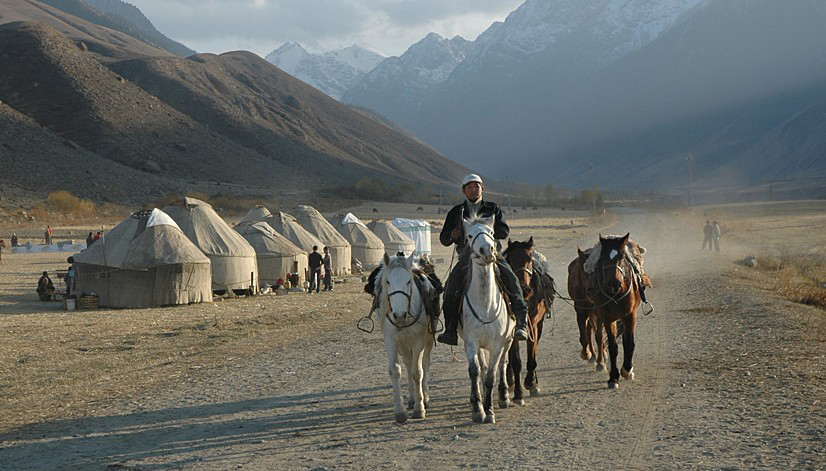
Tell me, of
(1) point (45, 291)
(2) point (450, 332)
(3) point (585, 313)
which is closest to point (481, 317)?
(2) point (450, 332)

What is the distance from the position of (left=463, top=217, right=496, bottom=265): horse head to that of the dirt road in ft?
5.50

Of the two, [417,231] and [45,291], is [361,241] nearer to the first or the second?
[417,231]

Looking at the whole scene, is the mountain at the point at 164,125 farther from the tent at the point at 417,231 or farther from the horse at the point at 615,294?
the horse at the point at 615,294

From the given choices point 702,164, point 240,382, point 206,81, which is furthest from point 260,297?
point 702,164

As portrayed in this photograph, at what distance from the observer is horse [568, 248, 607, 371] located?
1074 cm

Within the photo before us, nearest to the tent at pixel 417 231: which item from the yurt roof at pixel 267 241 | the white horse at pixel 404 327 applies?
the yurt roof at pixel 267 241

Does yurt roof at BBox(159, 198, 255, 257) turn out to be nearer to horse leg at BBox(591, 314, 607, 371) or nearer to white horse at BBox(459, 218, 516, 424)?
horse leg at BBox(591, 314, 607, 371)

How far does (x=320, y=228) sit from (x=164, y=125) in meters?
79.5

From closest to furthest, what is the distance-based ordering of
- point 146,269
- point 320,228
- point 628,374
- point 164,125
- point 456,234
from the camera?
point 456,234
point 628,374
point 146,269
point 320,228
point 164,125

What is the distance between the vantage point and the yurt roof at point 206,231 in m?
24.6

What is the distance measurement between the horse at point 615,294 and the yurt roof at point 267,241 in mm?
18529

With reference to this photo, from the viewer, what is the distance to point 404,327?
8.39 metres

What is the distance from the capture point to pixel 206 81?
135375 millimetres

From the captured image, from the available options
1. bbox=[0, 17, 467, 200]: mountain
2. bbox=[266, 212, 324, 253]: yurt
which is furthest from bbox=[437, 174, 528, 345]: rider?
bbox=[0, 17, 467, 200]: mountain
